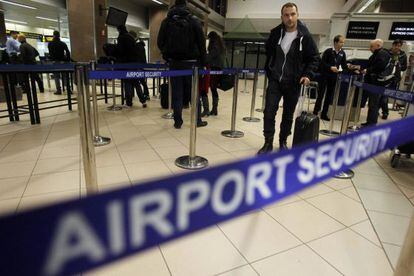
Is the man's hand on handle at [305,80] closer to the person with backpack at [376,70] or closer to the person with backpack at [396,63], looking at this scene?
the person with backpack at [376,70]

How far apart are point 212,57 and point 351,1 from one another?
828 centimetres

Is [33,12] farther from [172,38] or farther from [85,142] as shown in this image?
[85,142]

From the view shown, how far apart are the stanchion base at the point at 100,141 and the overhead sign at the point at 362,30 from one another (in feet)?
32.7

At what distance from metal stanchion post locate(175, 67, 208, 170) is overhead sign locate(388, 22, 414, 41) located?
1012 centimetres

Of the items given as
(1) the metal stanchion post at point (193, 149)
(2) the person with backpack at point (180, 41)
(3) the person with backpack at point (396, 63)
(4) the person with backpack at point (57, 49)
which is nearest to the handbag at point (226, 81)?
(2) the person with backpack at point (180, 41)

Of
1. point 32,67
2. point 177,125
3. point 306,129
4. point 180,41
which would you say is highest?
point 180,41

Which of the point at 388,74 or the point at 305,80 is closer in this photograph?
the point at 305,80

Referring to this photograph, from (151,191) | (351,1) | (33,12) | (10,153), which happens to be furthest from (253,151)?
(33,12)

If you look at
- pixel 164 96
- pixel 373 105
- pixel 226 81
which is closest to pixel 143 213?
pixel 226 81

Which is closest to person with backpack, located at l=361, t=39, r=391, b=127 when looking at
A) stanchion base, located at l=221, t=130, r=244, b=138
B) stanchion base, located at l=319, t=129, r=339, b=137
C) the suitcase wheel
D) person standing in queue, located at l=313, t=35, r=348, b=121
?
person standing in queue, located at l=313, t=35, r=348, b=121

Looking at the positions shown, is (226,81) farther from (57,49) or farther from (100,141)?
(57,49)

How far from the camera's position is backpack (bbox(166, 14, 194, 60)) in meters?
3.13

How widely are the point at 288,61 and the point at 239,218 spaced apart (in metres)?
1.57

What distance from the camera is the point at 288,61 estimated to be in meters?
2.55
